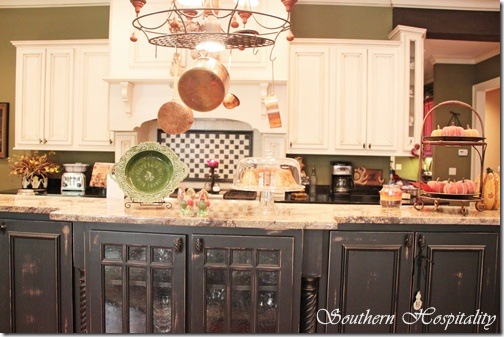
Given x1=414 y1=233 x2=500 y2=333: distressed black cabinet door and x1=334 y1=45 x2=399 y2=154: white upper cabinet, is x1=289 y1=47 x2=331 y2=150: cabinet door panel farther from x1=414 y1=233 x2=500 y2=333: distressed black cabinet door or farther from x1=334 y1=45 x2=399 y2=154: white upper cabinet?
x1=414 y1=233 x2=500 y2=333: distressed black cabinet door

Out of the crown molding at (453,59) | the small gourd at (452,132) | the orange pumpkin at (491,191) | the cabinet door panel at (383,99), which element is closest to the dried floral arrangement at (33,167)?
the cabinet door panel at (383,99)

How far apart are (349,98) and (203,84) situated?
2524mm

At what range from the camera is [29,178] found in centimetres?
445

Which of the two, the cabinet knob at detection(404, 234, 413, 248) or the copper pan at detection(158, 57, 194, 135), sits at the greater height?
the copper pan at detection(158, 57, 194, 135)

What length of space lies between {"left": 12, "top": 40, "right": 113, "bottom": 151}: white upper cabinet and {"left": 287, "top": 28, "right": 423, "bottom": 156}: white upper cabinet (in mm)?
1957

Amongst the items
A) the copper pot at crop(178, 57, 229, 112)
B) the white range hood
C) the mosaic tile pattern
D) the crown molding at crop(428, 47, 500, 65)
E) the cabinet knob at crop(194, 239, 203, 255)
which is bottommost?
the cabinet knob at crop(194, 239, 203, 255)

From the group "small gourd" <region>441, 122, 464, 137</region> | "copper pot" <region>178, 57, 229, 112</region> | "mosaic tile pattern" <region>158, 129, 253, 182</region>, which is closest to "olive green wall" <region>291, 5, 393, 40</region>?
"mosaic tile pattern" <region>158, 129, 253, 182</region>

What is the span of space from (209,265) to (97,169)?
2.80 meters

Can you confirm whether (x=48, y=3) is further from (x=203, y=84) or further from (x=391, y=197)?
(x=391, y=197)

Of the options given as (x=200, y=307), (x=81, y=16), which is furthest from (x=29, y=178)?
(x=200, y=307)

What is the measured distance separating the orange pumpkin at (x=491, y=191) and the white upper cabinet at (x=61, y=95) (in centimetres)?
339

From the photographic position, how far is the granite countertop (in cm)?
203

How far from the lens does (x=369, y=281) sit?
2115 millimetres

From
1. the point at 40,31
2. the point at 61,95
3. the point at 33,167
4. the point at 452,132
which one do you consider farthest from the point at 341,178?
the point at 40,31
